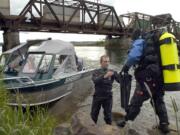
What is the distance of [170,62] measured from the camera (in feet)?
20.2

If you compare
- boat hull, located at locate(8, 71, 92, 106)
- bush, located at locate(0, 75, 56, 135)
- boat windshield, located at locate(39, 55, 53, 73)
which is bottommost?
boat hull, located at locate(8, 71, 92, 106)

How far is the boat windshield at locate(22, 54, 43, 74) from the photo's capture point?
1109 centimetres

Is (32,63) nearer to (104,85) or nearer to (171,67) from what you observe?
(104,85)

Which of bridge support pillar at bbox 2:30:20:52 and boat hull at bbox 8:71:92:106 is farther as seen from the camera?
bridge support pillar at bbox 2:30:20:52

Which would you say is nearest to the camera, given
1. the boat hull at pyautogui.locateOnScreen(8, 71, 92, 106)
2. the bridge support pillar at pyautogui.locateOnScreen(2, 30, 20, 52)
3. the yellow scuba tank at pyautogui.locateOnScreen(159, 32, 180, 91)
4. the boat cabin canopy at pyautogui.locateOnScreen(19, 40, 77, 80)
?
the yellow scuba tank at pyautogui.locateOnScreen(159, 32, 180, 91)

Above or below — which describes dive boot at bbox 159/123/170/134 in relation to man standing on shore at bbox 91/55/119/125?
below

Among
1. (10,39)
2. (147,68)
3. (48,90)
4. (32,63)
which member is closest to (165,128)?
(147,68)

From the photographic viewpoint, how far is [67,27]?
33.6 metres

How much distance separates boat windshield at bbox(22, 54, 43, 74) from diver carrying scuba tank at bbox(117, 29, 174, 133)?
499 centimetres

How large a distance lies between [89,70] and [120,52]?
33.3 meters

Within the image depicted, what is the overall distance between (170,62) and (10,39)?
2248 cm

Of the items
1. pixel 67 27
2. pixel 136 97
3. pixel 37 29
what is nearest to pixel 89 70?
pixel 136 97

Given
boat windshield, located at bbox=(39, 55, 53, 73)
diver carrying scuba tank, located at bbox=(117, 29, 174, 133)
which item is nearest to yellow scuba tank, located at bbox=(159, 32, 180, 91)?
diver carrying scuba tank, located at bbox=(117, 29, 174, 133)

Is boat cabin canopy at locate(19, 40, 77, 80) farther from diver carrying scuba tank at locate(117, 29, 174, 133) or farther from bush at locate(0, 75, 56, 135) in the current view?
bush at locate(0, 75, 56, 135)
